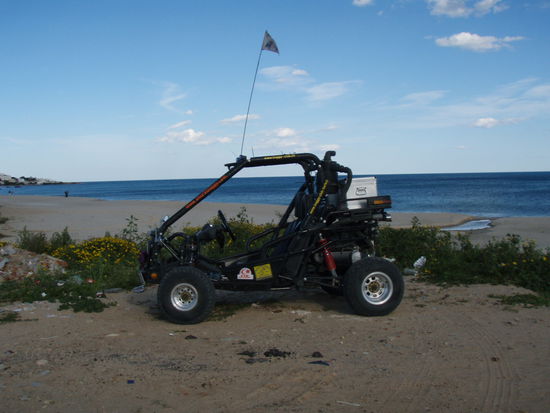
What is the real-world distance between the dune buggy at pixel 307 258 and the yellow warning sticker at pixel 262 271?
0.04 ft

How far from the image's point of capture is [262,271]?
7242 mm

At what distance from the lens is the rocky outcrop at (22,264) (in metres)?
9.91

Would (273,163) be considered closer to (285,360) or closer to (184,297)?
(184,297)

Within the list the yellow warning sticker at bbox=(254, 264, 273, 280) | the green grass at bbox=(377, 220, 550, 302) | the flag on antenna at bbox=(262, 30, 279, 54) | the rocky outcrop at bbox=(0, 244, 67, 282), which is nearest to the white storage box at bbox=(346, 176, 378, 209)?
the yellow warning sticker at bbox=(254, 264, 273, 280)

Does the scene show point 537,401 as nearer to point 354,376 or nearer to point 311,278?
point 354,376

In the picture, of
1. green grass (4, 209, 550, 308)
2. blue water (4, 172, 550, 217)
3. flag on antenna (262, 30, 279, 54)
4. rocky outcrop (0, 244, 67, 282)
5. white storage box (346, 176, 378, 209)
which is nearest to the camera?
white storage box (346, 176, 378, 209)

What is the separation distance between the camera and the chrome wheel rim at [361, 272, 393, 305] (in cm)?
701

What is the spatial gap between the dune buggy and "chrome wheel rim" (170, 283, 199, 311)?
0.01 meters

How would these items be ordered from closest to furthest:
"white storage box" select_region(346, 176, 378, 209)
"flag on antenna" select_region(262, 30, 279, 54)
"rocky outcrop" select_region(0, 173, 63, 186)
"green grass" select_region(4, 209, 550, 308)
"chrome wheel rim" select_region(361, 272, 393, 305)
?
1. "chrome wheel rim" select_region(361, 272, 393, 305)
2. "white storage box" select_region(346, 176, 378, 209)
3. "flag on antenna" select_region(262, 30, 279, 54)
4. "green grass" select_region(4, 209, 550, 308)
5. "rocky outcrop" select_region(0, 173, 63, 186)

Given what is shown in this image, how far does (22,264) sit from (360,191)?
6.77 m

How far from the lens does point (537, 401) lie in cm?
438

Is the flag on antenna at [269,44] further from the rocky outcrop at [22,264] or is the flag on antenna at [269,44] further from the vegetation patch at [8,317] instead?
the rocky outcrop at [22,264]

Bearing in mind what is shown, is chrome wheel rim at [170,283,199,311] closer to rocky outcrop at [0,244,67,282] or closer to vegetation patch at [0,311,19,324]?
vegetation patch at [0,311,19,324]

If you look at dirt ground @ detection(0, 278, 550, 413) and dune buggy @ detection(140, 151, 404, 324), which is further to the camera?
dune buggy @ detection(140, 151, 404, 324)
